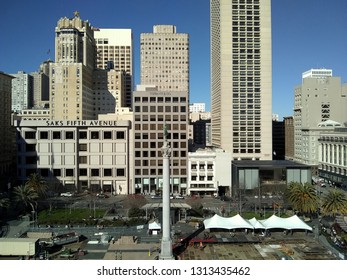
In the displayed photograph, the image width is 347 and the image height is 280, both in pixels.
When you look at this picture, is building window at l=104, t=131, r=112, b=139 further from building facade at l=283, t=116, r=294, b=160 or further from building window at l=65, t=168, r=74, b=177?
building facade at l=283, t=116, r=294, b=160

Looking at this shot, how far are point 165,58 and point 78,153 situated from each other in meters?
35.6

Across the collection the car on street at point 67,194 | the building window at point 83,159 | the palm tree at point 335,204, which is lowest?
the car on street at point 67,194

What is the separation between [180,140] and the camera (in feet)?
91.2

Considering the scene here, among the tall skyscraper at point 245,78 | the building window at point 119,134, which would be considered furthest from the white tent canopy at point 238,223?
the tall skyscraper at point 245,78

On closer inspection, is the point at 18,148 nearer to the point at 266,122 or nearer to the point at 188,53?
the point at 266,122

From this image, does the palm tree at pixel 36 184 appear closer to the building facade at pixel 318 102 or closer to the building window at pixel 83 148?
the building window at pixel 83 148

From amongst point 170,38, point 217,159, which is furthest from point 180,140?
point 170,38

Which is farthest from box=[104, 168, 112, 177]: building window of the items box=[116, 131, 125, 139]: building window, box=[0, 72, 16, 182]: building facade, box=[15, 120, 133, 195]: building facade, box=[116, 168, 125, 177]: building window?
box=[0, 72, 16, 182]: building facade

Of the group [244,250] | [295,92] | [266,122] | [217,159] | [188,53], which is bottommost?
[244,250]

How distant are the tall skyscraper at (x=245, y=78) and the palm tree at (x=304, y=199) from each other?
1751cm

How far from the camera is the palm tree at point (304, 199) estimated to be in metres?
19.0

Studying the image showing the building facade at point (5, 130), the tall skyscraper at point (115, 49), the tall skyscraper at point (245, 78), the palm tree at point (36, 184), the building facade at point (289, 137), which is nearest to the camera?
the palm tree at point (36, 184)

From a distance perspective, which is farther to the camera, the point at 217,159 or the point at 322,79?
the point at 322,79

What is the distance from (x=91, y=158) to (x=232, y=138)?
1557 cm
